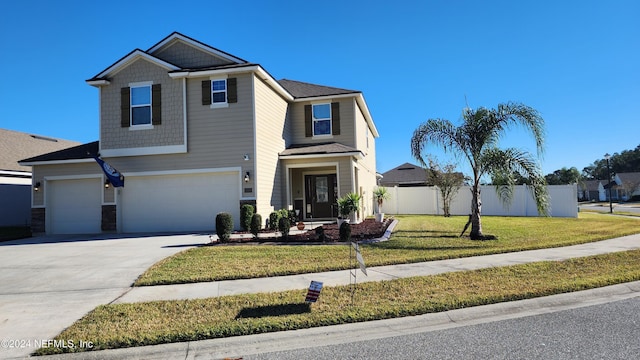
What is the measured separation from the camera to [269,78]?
16719 mm

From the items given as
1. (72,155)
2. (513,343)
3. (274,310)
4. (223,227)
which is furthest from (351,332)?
(72,155)

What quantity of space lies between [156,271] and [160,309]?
2746 mm

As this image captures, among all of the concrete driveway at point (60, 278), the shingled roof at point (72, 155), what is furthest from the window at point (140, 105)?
the concrete driveway at point (60, 278)

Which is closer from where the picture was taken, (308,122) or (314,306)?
(314,306)

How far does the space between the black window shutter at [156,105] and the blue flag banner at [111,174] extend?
2.46 m

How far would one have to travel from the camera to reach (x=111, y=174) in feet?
52.4

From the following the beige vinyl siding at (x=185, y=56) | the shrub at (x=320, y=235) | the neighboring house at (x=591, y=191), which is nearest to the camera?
the shrub at (x=320, y=235)

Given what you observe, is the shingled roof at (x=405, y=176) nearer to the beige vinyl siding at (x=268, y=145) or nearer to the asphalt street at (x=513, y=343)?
the beige vinyl siding at (x=268, y=145)

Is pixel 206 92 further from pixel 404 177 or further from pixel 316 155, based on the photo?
pixel 404 177

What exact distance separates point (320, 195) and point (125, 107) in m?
9.58

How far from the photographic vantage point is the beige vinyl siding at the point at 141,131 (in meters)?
16.2

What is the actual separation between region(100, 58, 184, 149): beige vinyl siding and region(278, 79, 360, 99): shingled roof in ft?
20.1

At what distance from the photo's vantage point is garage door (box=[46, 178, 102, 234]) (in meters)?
17.0

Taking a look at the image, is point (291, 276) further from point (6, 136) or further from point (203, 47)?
point (6, 136)
